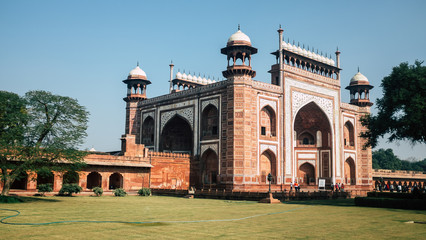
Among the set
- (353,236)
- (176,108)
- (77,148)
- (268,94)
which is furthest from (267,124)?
(353,236)

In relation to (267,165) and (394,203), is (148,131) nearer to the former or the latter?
(267,165)

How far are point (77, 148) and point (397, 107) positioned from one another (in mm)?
15736

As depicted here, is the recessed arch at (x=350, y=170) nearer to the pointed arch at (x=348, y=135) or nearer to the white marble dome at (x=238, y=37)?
the pointed arch at (x=348, y=135)

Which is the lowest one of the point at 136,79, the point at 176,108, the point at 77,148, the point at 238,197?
the point at 238,197

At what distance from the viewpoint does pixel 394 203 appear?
17734 millimetres

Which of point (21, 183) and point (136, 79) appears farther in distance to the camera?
point (136, 79)

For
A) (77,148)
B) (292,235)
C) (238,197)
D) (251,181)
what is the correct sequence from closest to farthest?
(292,235) < (77,148) < (238,197) < (251,181)

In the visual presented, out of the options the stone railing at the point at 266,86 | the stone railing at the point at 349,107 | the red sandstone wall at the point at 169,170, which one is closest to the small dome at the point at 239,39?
the stone railing at the point at 266,86

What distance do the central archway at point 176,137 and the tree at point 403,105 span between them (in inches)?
796

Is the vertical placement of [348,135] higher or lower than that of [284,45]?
lower

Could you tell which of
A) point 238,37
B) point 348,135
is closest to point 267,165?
point 238,37

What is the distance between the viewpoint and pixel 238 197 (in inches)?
942

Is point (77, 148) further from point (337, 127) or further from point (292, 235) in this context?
point (337, 127)

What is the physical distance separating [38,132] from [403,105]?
17.5m
